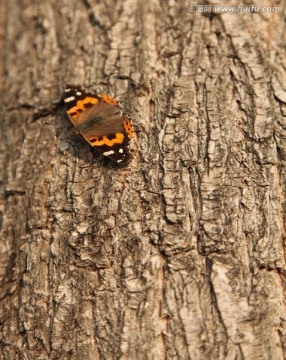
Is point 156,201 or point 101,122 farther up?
point 101,122

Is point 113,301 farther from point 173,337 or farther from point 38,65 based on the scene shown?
point 38,65

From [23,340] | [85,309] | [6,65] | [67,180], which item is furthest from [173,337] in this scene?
[6,65]

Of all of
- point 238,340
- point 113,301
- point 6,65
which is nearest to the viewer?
point 238,340

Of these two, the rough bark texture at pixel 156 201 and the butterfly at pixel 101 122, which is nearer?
the rough bark texture at pixel 156 201

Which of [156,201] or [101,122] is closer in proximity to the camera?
[156,201]
